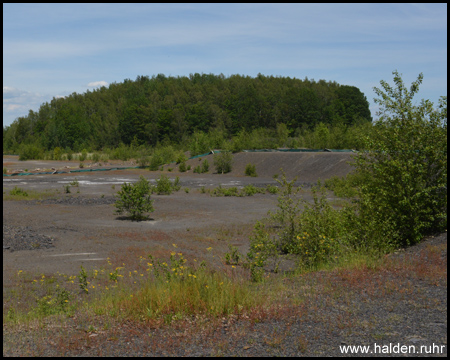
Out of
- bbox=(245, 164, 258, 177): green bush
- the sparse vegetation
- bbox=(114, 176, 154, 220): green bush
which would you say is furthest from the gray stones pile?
bbox=(245, 164, 258, 177): green bush

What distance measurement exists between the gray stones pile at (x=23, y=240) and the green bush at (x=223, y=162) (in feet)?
113

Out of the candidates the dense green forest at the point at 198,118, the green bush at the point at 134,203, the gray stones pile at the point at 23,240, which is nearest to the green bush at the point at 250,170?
the green bush at the point at 134,203

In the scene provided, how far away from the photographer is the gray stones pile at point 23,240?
13512 mm

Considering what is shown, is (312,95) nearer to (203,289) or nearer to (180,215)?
(180,215)

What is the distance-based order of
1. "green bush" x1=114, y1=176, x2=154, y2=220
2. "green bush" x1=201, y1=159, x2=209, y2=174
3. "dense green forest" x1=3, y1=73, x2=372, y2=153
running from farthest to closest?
"dense green forest" x1=3, y1=73, x2=372, y2=153, "green bush" x1=201, y1=159, x2=209, y2=174, "green bush" x1=114, y1=176, x2=154, y2=220

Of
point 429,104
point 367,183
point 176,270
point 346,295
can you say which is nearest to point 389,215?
point 367,183

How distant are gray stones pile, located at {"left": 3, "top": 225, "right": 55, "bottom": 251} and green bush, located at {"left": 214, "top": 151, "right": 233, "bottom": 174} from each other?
34571mm

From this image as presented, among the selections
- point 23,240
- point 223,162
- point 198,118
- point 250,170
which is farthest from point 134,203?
point 198,118

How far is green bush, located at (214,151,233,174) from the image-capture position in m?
49.7

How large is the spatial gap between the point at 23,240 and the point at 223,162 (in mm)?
36299

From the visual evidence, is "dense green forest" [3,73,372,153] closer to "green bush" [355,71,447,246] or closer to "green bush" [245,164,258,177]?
"green bush" [245,164,258,177]

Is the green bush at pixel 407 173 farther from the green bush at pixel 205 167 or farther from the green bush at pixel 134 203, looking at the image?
the green bush at pixel 205 167

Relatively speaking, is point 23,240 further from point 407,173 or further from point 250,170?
point 250,170

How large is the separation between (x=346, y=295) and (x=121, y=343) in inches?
129
